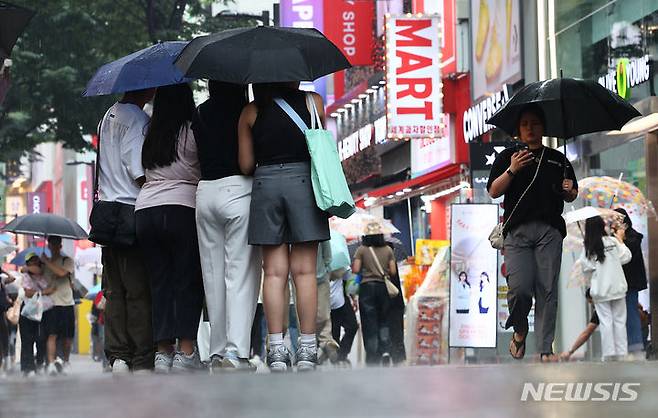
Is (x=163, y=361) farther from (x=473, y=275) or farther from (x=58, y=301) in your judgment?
(x=58, y=301)

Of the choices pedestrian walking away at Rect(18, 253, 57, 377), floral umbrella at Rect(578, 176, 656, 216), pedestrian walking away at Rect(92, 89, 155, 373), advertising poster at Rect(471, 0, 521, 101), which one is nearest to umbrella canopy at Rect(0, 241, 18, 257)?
pedestrian walking away at Rect(18, 253, 57, 377)

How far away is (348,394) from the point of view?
228 inches

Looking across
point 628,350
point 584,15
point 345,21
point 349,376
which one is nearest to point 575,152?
point 584,15

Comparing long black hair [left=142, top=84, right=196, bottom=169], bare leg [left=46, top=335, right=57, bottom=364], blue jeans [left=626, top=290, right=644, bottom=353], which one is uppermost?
long black hair [left=142, top=84, right=196, bottom=169]

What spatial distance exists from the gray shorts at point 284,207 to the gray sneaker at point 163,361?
826mm

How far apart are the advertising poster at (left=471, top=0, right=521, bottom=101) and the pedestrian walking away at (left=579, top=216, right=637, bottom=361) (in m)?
7.16

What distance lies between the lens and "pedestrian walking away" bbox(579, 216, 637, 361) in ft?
52.3

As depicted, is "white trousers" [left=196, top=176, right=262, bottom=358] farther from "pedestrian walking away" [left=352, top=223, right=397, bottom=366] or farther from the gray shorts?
"pedestrian walking away" [left=352, top=223, right=397, bottom=366]

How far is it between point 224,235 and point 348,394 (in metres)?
3.28

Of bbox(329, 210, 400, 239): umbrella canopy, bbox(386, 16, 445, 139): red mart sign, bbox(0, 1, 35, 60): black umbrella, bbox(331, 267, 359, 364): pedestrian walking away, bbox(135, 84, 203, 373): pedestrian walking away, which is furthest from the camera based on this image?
bbox(386, 16, 445, 139): red mart sign

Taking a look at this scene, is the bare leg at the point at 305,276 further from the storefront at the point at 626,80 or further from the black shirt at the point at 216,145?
the storefront at the point at 626,80

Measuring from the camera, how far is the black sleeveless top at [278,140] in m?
8.71

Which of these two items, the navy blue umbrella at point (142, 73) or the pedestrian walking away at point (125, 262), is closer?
the pedestrian walking away at point (125, 262)

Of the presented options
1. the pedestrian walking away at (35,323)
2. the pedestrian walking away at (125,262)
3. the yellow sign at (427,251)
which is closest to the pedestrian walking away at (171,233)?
the pedestrian walking away at (125,262)
